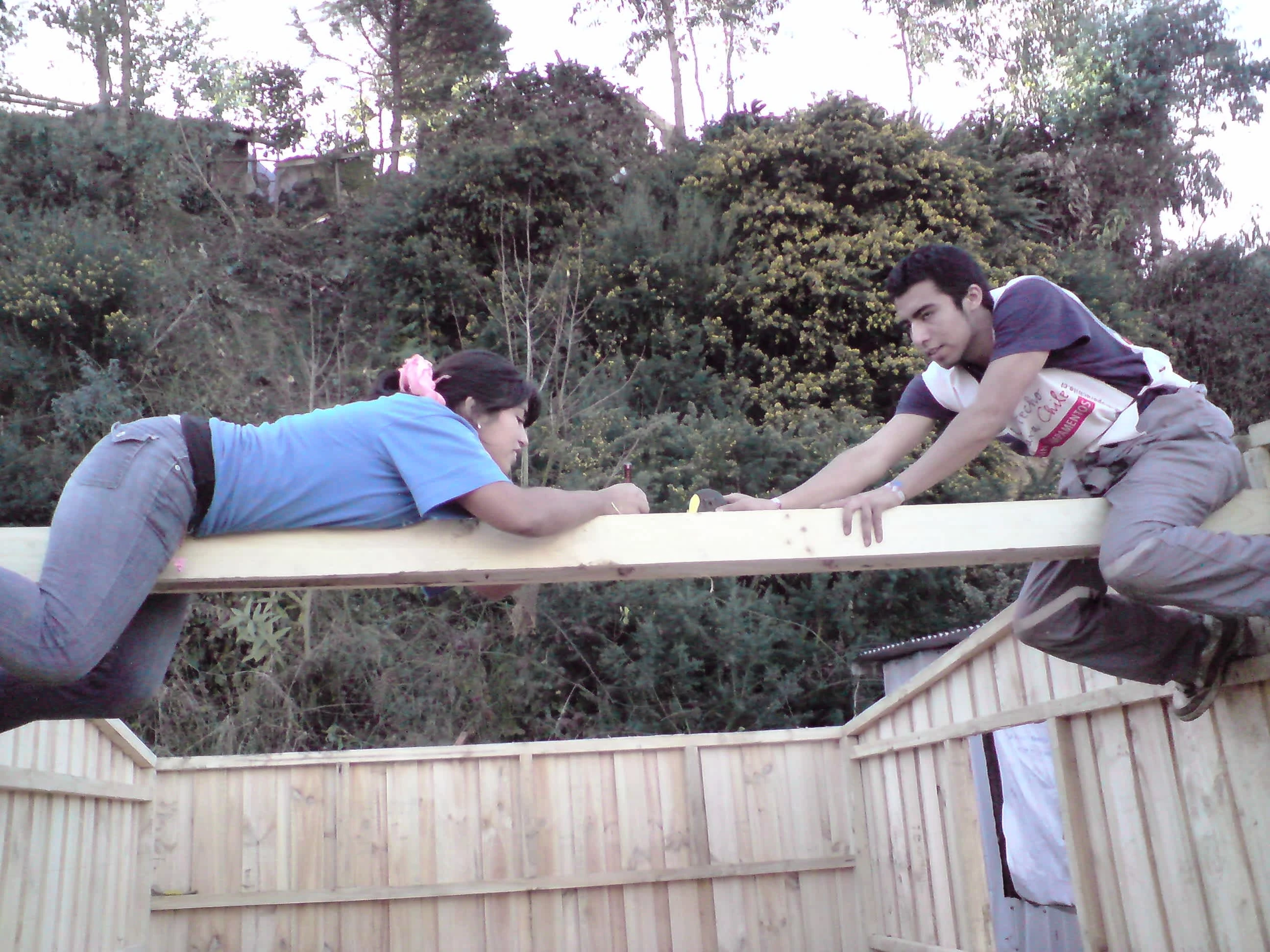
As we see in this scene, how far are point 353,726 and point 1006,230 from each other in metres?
10.3

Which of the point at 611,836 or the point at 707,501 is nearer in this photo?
the point at 707,501

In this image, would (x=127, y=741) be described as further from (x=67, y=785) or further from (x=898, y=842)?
(x=898, y=842)

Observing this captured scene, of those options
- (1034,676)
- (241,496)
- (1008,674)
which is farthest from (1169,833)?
(241,496)

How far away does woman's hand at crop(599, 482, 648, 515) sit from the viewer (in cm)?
213

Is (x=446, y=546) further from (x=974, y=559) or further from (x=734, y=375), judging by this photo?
(x=734, y=375)

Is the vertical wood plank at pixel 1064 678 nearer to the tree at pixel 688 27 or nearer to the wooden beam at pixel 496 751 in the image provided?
the wooden beam at pixel 496 751

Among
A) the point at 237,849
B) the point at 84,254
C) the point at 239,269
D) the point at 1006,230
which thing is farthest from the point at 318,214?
the point at 237,849

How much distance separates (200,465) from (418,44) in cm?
1767

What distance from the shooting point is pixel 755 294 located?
12.9 meters

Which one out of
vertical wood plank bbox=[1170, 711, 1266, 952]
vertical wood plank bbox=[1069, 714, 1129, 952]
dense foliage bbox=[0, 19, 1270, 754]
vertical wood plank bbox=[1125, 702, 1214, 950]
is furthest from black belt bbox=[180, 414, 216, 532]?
dense foliage bbox=[0, 19, 1270, 754]

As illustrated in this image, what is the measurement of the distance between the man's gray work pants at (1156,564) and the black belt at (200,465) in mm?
1730

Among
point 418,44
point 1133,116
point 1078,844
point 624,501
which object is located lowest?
point 1078,844

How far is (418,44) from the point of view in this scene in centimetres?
1791

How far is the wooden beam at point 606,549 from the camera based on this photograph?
6.62 feet
